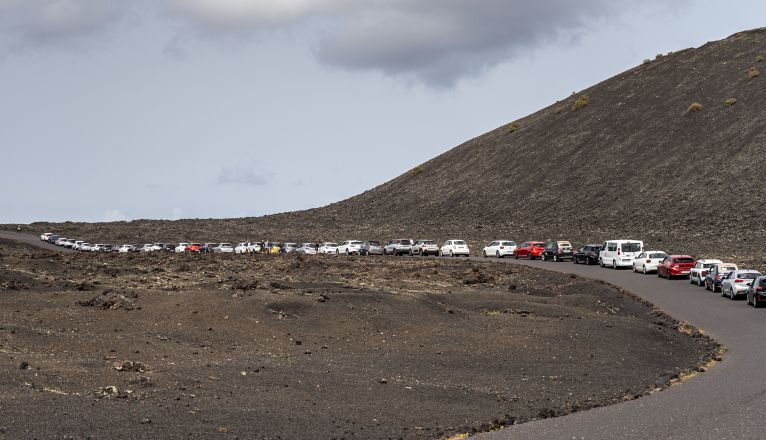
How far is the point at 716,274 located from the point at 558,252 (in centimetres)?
2817

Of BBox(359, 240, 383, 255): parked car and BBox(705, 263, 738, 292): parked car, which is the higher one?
BBox(359, 240, 383, 255): parked car

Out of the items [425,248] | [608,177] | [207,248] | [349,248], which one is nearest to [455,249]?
[425,248]

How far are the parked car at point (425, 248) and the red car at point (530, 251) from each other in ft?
28.4

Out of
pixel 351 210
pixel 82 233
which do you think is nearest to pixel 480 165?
pixel 351 210

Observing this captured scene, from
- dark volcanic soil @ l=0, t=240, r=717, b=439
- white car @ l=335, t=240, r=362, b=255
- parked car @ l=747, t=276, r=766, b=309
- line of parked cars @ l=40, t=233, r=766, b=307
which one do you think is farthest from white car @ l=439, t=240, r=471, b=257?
parked car @ l=747, t=276, r=766, b=309

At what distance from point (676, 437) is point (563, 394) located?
5124 mm

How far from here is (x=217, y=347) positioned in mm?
24109

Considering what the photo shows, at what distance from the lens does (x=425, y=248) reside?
86062mm

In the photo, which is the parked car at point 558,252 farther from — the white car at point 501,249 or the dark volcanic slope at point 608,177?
the dark volcanic slope at point 608,177

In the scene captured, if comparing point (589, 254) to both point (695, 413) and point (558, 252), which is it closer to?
point (558, 252)

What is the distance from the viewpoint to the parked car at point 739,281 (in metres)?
40.8

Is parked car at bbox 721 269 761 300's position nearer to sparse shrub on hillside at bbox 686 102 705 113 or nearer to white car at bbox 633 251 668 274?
white car at bbox 633 251 668 274

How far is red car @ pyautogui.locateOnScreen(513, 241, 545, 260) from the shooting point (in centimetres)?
7756

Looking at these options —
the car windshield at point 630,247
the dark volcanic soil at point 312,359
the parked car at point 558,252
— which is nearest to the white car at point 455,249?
the parked car at point 558,252
